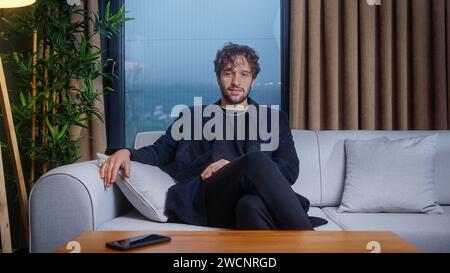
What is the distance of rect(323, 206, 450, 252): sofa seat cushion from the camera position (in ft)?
5.78

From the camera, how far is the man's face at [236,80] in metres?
2.30

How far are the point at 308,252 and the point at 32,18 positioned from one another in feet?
6.70

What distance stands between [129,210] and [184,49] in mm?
1274

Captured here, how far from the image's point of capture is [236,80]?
90.4 inches

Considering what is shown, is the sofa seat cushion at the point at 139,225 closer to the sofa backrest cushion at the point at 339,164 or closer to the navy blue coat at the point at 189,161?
the navy blue coat at the point at 189,161

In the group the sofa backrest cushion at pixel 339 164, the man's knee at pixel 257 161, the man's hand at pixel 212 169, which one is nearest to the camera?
the man's knee at pixel 257 161

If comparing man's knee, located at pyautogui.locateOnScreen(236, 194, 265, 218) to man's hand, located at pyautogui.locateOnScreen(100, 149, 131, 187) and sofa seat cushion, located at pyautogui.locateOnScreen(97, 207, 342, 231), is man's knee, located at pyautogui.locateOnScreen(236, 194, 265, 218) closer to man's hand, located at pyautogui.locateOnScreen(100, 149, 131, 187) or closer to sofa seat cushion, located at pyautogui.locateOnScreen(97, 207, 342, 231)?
sofa seat cushion, located at pyautogui.locateOnScreen(97, 207, 342, 231)

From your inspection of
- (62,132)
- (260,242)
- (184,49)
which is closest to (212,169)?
(260,242)

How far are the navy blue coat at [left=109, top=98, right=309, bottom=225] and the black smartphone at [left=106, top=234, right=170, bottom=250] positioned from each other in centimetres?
60

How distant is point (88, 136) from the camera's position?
2.89 meters

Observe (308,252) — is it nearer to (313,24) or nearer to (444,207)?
(444,207)

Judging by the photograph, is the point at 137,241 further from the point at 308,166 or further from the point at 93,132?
the point at 93,132

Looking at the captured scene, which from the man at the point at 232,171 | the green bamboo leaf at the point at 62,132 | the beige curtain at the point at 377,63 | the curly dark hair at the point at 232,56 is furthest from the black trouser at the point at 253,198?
the beige curtain at the point at 377,63

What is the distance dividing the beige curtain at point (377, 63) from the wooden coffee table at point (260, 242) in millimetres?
1572
